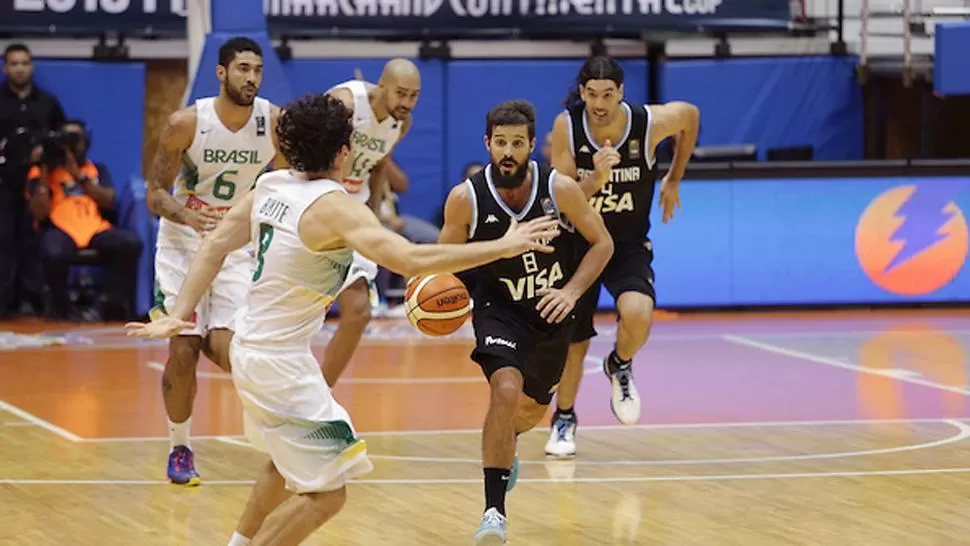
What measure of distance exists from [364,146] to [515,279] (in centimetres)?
261

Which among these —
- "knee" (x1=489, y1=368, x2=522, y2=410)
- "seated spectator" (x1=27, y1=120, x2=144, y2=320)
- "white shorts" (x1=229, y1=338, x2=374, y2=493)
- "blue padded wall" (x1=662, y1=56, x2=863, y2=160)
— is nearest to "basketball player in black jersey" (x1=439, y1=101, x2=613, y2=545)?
"knee" (x1=489, y1=368, x2=522, y2=410)

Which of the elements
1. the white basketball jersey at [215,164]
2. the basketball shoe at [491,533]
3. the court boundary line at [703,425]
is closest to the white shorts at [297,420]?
the basketball shoe at [491,533]

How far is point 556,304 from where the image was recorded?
7.32 meters

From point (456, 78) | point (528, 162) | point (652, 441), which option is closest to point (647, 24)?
point (456, 78)

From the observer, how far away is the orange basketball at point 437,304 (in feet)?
23.7

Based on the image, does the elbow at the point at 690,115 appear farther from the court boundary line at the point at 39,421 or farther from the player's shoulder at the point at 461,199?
the court boundary line at the point at 39,421

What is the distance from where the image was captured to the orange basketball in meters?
7.22

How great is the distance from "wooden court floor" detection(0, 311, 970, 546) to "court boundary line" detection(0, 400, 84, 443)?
0.05ft

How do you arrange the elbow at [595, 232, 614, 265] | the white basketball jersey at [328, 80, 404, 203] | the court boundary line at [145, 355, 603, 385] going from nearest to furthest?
1. the elbow at [595, 232, 614, 265]
2. the white basketball jersey at [328, 80, 404, 203]
3. the court boundary line at [145, 355, 603, 385]

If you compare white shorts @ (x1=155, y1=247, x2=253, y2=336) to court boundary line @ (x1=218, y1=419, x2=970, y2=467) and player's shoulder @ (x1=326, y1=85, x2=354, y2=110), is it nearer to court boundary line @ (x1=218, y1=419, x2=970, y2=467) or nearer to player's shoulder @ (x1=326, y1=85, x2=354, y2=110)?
court boundary line @ (x1=218, y1=419, x2=970, y2=467)

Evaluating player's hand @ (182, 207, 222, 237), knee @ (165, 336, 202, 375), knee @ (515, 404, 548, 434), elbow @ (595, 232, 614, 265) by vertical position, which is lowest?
knee @ (515, 404, 548, 434)

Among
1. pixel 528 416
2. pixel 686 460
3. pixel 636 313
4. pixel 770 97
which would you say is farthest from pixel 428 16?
pixel 528 416

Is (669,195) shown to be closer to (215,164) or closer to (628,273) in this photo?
(628,273)

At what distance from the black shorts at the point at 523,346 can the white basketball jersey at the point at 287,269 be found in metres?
1.54
